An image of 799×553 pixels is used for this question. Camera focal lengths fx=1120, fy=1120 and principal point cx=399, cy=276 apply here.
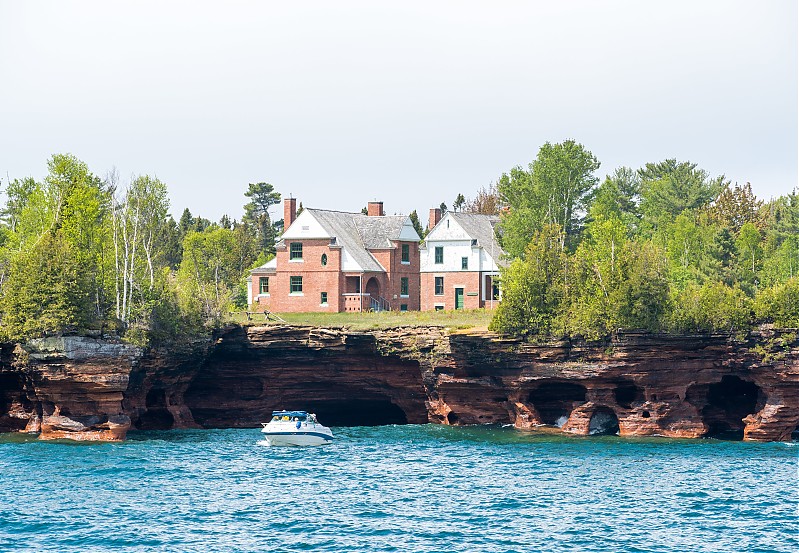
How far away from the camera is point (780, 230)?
118 meters

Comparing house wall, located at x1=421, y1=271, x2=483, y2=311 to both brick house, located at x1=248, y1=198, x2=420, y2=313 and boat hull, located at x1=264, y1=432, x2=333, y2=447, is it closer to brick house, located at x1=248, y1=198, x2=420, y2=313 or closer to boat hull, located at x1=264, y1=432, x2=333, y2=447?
brick house, located at x1=248, y1=198, x2=420, y2=313

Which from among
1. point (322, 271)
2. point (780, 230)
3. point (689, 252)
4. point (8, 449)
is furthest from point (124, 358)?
point (780, 230)

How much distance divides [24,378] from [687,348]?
40.1 m

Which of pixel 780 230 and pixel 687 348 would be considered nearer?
pixel 687 348

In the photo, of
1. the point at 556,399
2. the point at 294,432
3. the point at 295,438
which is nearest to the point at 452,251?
the point at 556,399

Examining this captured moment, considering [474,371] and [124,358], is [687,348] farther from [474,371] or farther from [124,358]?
[124,358]

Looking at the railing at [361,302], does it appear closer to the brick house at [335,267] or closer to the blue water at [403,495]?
the brick house at [335,267]

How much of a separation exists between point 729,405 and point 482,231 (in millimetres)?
34336

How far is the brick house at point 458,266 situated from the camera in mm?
96875

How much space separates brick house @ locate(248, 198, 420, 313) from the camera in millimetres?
90688

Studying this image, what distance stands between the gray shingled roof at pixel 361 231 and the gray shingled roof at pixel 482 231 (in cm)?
541

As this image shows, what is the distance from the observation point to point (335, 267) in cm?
9044

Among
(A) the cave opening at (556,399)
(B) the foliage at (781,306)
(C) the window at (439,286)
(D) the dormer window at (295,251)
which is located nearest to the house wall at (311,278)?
(D) the dormer window at (295,251)

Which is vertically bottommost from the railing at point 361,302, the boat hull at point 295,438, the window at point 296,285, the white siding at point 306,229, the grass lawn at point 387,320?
the boat hull at point 295,438
